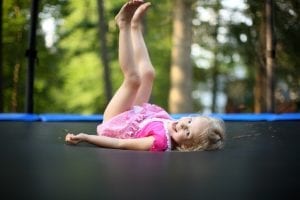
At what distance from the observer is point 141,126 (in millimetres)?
1506

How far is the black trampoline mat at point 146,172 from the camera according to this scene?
2.66 ft

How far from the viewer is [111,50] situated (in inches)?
195

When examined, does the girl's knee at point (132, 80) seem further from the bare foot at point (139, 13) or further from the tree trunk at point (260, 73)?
the tree trunk at point (260, 73)

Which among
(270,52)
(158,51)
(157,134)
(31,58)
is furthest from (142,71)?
(158,51)

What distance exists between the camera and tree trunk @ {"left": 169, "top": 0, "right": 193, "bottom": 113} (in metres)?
4.52

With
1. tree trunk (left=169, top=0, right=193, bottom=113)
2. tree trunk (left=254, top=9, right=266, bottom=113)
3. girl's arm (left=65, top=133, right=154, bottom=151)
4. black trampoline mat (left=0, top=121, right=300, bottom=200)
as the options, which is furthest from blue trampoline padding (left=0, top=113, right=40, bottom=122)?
tree trunk (left=169, top=0, right=193, bottom=113)

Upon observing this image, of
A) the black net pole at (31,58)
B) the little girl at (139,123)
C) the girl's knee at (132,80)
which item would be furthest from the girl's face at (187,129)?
the black net pole at (31,58)

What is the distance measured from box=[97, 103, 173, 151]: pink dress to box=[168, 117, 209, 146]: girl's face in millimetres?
26

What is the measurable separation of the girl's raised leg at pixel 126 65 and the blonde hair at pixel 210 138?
25cm

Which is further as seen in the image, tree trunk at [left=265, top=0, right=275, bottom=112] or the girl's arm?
tree trunk at [left=265, top=0, right=275, bottom=112]

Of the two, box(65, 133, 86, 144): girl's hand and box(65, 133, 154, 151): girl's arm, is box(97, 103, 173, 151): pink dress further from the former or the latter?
box(65, 133, 86, 144): girl's hand

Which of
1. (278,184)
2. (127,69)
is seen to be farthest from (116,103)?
(278,184)

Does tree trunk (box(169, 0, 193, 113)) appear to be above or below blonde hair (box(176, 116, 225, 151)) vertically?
above

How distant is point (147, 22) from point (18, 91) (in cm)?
144
